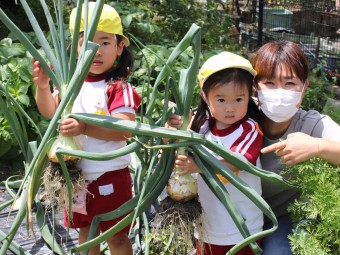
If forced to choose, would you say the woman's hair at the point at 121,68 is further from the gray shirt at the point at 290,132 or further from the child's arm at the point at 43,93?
the gray shirt at the point at 290,132

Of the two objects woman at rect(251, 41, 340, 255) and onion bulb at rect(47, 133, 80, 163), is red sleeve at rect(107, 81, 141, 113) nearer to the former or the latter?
onion bulb at rect(47, 133, 80, 163)

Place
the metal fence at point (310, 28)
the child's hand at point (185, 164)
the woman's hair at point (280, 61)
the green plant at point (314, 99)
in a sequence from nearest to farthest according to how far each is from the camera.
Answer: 1. the child's hand at point (185, 164)
2. the woman's hair at point (280, 61)
3. the green plant at point (314, 99)
4. the metal fence at point (310, 28)

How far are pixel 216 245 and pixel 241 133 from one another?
1.18ft

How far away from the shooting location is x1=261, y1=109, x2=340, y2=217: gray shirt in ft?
5.33

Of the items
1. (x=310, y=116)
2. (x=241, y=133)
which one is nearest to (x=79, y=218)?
(x=241, y=133)

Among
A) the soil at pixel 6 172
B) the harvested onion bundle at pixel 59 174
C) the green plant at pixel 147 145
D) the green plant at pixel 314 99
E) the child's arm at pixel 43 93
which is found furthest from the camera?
the green plant at pixel 314 99

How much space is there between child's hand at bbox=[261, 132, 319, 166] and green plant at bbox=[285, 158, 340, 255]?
0.11 ft

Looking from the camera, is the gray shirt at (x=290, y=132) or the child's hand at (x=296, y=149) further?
the gray shirt at (x=290, y=132)

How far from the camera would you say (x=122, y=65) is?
182 cm

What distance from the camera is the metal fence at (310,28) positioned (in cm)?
535

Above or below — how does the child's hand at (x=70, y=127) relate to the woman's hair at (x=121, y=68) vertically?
below

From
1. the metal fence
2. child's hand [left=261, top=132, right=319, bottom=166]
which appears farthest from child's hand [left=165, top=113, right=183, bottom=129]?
the metal fence

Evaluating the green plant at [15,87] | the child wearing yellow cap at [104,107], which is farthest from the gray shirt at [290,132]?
the green plant at [15,87]

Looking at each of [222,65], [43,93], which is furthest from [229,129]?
[43,93]
